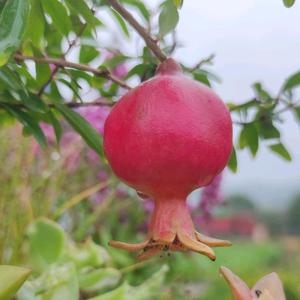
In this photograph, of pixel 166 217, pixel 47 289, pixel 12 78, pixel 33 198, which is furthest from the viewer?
pixel 33 198

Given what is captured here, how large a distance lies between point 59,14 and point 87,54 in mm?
161

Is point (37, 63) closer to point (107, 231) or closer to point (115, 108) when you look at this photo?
point (115, 108)

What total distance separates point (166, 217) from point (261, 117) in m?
0.30

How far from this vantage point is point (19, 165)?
1482mm

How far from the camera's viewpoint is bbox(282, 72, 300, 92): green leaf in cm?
71

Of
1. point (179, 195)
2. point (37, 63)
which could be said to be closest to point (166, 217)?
point (179, 195)

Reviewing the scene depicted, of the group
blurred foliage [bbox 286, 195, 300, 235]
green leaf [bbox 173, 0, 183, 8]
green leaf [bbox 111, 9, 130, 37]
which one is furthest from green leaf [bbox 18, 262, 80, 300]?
blurred foliage [bbox 286, 195, 300, 235]

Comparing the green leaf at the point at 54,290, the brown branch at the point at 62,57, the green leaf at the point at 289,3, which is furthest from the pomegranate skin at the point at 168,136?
the green leaf at the point at 54,290

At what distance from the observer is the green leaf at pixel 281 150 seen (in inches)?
30.0

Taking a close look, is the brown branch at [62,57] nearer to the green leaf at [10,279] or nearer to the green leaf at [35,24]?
the green leaf at [35,24]

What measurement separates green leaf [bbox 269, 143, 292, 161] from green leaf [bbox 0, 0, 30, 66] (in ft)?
1.31

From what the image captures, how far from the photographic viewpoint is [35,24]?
0.63 meters

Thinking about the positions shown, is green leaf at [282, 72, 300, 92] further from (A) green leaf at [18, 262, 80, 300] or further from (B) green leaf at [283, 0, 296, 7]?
(A) green leaf at [18, 262, 80, 300]

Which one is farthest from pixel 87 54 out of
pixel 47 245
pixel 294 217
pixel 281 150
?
pixel 294 217
